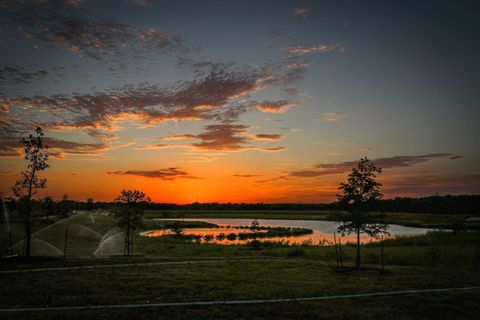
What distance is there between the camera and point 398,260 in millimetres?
37969

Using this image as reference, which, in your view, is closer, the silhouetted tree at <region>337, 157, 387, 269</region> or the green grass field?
the green grass field

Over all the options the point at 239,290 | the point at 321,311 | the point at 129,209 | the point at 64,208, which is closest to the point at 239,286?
the point at 239,290

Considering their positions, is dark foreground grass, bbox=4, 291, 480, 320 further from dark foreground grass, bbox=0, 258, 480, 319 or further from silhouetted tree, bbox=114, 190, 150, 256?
silhouetted tree, bbox=114, 190, 150, 256

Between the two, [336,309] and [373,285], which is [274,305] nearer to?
[336,309]

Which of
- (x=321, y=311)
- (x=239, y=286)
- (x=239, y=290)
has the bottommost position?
(x=239, y=286)

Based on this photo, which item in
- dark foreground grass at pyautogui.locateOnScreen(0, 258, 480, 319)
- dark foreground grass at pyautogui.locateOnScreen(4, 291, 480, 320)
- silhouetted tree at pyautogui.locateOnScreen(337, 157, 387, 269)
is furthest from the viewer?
silhouetted tree at pyautogui.locateOnScreen(337, 157, 387, 269)

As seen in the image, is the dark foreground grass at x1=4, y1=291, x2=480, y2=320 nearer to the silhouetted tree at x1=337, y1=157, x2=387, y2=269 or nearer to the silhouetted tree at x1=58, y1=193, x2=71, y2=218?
the silhouetted tree at x1=337, y1=157, x2=387, y2=269

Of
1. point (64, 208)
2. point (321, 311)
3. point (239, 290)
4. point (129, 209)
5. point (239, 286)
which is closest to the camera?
point (321, 311)

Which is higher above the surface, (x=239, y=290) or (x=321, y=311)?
(x=321, y=311)

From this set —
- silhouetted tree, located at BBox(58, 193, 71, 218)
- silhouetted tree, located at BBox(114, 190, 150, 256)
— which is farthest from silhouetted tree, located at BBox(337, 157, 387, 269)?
silhouetted tree, located at BBox(58, 193, 71, 218)

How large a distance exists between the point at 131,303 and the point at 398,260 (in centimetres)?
3015

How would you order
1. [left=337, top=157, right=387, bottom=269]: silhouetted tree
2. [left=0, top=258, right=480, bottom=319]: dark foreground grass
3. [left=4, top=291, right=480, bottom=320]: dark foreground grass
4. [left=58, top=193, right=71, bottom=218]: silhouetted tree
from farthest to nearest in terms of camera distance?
1. [left=58, top=193, right=71, bottom=218]: silhouetted tree
2. [left=337, top=157, right=387, bottom=269]: silhouetted tree
3. [left=0, top=258, right=480, bottom=319]: dark foreground grass
4. [left=4, top=291, right=480, bottom=320]: dark foreground grass

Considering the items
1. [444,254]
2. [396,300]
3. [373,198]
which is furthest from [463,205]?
[396,300]

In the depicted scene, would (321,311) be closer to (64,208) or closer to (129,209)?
(129,209)
